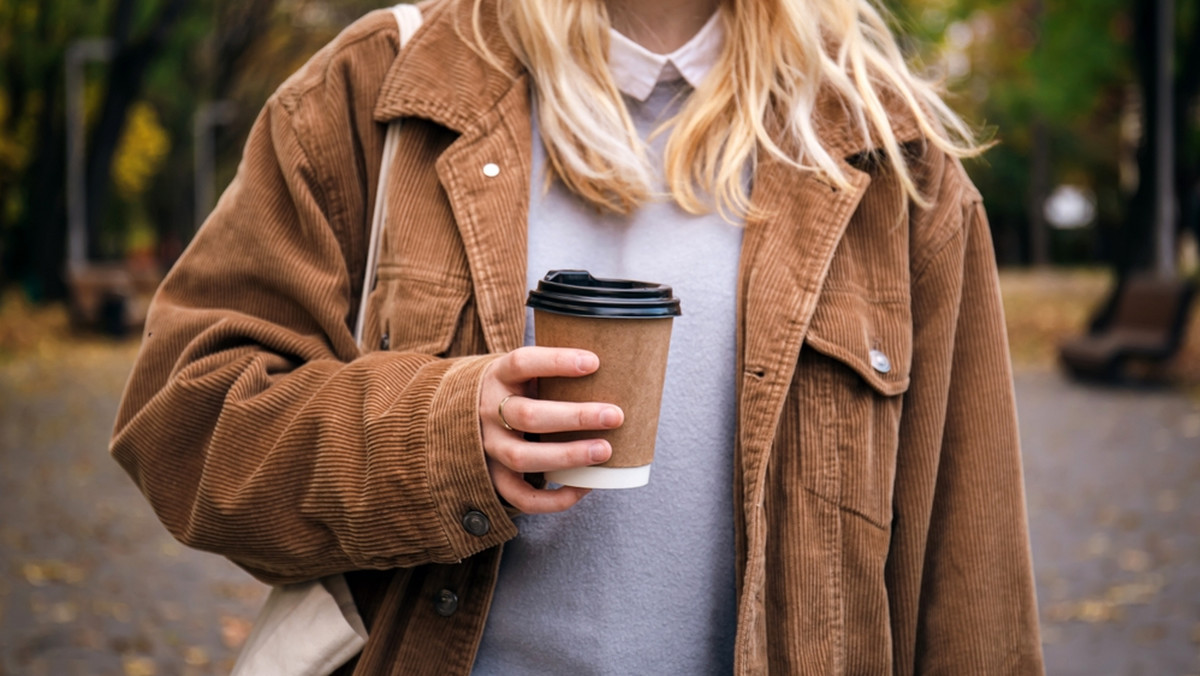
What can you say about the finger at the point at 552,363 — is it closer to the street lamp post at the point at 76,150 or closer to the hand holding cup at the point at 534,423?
the hand holding cup at the point at 534,423

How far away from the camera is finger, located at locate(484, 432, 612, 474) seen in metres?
1.31

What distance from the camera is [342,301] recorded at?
173 cm

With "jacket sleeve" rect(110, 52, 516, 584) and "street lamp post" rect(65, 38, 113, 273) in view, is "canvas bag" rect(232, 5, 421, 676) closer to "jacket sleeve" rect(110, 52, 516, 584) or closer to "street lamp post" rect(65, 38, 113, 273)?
"jacket sleeve" rect(110, 52, 516, 584)

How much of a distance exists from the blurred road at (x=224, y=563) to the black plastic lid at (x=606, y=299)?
14.3 feet

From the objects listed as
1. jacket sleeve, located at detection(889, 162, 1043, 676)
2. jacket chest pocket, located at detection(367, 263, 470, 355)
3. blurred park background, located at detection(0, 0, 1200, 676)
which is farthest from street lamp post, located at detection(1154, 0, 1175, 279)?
jacket chest pocket, located at detection(367, 263, 470, 355)

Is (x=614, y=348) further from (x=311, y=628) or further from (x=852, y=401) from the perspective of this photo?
(x=311, y=628)

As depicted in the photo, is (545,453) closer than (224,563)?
Yes

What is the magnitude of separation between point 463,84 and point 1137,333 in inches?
508

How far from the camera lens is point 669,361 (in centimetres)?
174

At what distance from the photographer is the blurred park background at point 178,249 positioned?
576 centimetres

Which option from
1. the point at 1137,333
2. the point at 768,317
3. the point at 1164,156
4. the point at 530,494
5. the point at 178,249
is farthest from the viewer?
the point at 178,249

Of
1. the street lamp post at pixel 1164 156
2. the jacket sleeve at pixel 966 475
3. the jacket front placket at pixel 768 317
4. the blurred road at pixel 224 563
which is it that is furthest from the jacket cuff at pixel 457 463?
the street lamp post at pixel 1164 156

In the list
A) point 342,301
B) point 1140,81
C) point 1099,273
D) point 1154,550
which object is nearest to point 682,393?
point 342,301

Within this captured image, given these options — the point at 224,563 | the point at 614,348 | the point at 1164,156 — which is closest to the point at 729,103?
the point at 614,348
